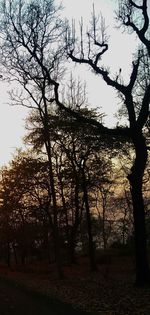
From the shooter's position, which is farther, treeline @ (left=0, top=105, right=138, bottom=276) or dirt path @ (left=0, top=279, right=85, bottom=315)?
treeline @ (left=0, top=105, right=138, bottom=276)

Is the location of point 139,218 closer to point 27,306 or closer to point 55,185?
point 27,306

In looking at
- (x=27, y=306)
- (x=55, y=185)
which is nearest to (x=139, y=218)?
(x=27, y=306)

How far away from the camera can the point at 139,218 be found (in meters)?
18.4

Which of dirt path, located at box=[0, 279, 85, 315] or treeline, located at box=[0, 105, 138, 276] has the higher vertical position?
treeline, located at box=[0, 105, 138, 276]

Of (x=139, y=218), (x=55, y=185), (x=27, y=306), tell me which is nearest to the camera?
(x=27, y=306)

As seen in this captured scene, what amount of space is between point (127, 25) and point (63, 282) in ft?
45.4

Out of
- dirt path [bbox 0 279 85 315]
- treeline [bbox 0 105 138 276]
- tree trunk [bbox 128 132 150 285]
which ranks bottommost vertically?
dirt path [bbox 0 279 85 315]

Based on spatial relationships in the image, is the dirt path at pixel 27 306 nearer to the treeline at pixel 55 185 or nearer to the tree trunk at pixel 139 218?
the tree trunk at pixel 139 218

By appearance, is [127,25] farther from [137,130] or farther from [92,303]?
[92,303]

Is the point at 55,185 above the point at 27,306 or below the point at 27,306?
above

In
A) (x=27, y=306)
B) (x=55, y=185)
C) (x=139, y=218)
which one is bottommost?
(x=27, y=306)

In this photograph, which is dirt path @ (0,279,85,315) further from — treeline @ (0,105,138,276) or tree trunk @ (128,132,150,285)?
treeline @ (0,105,138,276)

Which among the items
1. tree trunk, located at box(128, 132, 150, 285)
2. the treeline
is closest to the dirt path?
tree trunk, located at box(128, 132, 150, 285)

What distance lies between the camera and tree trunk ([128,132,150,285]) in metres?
18.3
